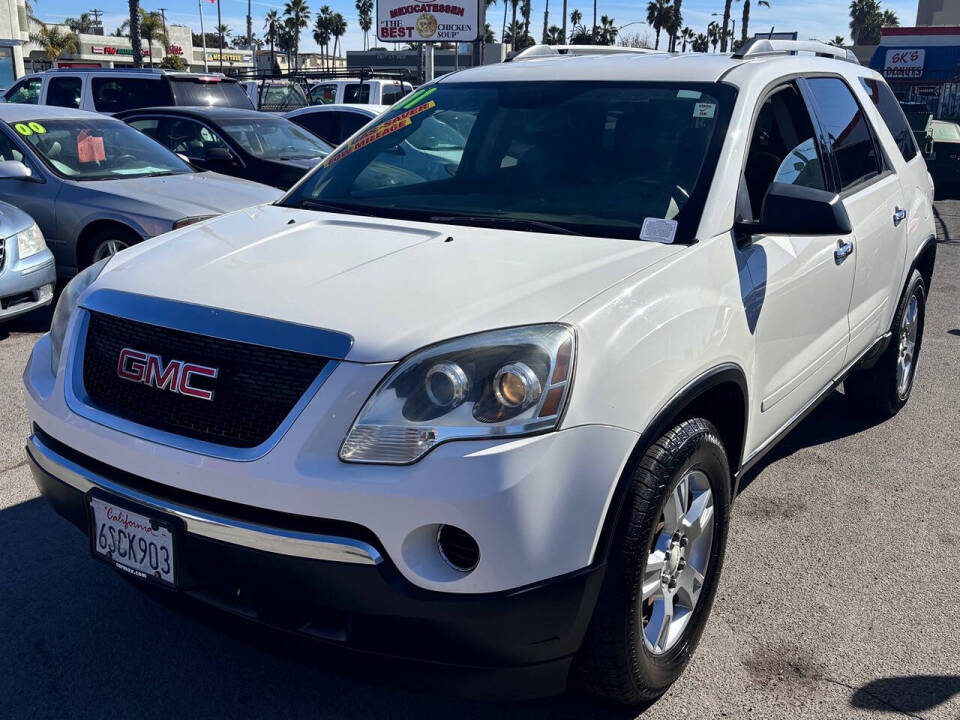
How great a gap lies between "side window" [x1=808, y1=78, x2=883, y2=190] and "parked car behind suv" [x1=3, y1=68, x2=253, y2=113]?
10489 mm

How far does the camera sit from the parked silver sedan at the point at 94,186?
7.00 meters

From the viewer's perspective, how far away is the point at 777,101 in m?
3.50

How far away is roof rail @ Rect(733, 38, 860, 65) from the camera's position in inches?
146

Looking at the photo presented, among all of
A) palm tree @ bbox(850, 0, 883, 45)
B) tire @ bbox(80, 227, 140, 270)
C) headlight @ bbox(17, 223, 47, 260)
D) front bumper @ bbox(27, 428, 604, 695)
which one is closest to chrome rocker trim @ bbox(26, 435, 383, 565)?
front bumper @ bbox(27, 428, 604, 695)

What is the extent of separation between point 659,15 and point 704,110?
8414 centimetres

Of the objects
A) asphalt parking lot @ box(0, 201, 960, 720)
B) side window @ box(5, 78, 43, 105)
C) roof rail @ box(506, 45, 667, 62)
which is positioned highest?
roof rail @ box(506, 45, 667, 62)

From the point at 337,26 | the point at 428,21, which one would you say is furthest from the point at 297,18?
the point at 428,21

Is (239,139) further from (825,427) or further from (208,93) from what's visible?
(825,427)

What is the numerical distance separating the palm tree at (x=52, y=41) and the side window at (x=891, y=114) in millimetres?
61092

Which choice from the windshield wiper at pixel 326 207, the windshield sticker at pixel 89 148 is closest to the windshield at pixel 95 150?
the windshield sticker at pixel 89 148

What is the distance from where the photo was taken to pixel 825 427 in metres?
5.03

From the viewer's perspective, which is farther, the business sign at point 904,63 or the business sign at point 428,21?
the business sign at point 904,63

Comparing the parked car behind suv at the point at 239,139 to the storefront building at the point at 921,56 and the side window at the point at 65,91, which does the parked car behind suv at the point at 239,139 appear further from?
the storefront building at the point at 921,56

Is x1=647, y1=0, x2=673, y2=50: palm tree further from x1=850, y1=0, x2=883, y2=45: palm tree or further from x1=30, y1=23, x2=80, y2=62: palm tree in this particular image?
x1=30, y1=23, x2=80, y2=62: palm tree
